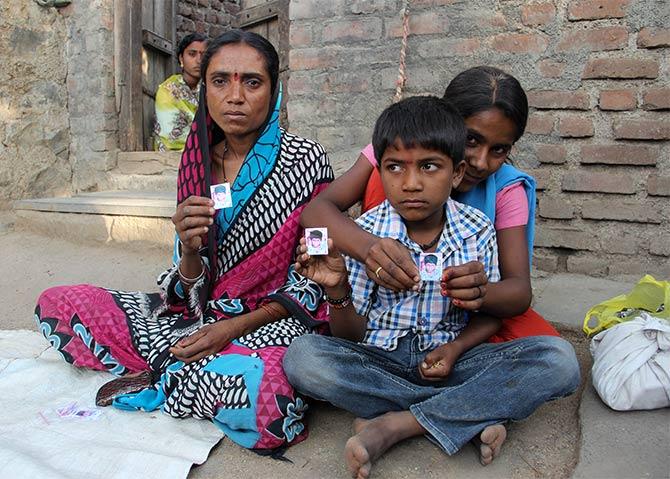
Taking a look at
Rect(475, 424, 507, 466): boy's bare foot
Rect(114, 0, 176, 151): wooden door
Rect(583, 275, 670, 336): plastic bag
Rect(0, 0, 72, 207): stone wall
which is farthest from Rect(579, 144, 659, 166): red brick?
Rect(0, 0, 72, 207): stone wall

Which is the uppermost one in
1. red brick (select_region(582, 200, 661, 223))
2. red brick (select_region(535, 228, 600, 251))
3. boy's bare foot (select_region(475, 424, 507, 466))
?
red brick (select_region(582, 200, 661, 223))

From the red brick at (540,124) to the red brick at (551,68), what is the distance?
0.19 m

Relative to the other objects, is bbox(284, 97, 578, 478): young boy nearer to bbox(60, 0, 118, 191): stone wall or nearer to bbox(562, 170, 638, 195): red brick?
bbox(562, 170, 638, 195): red brick

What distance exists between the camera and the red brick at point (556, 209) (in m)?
2.95

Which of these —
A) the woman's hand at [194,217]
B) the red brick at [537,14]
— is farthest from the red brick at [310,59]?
the woman's hand at [194,217]

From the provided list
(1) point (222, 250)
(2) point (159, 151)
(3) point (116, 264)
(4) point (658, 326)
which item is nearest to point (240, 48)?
(1) point (222, 250)

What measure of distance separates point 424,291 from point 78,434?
3.86 feet

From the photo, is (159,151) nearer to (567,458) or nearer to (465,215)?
(465,215)

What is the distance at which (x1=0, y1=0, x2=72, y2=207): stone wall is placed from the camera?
15.9ft

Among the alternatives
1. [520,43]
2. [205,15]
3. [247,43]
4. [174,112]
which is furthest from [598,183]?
[205,15]

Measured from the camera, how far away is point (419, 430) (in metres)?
1.75

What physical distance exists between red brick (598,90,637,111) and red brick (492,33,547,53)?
37 centimetres

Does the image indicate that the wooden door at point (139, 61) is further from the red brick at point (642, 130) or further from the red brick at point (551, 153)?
the red brick at point (642, 130)

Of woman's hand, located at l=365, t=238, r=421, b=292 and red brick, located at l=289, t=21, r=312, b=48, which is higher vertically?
red brick, located at l=289, t=21, r=312, b=48
